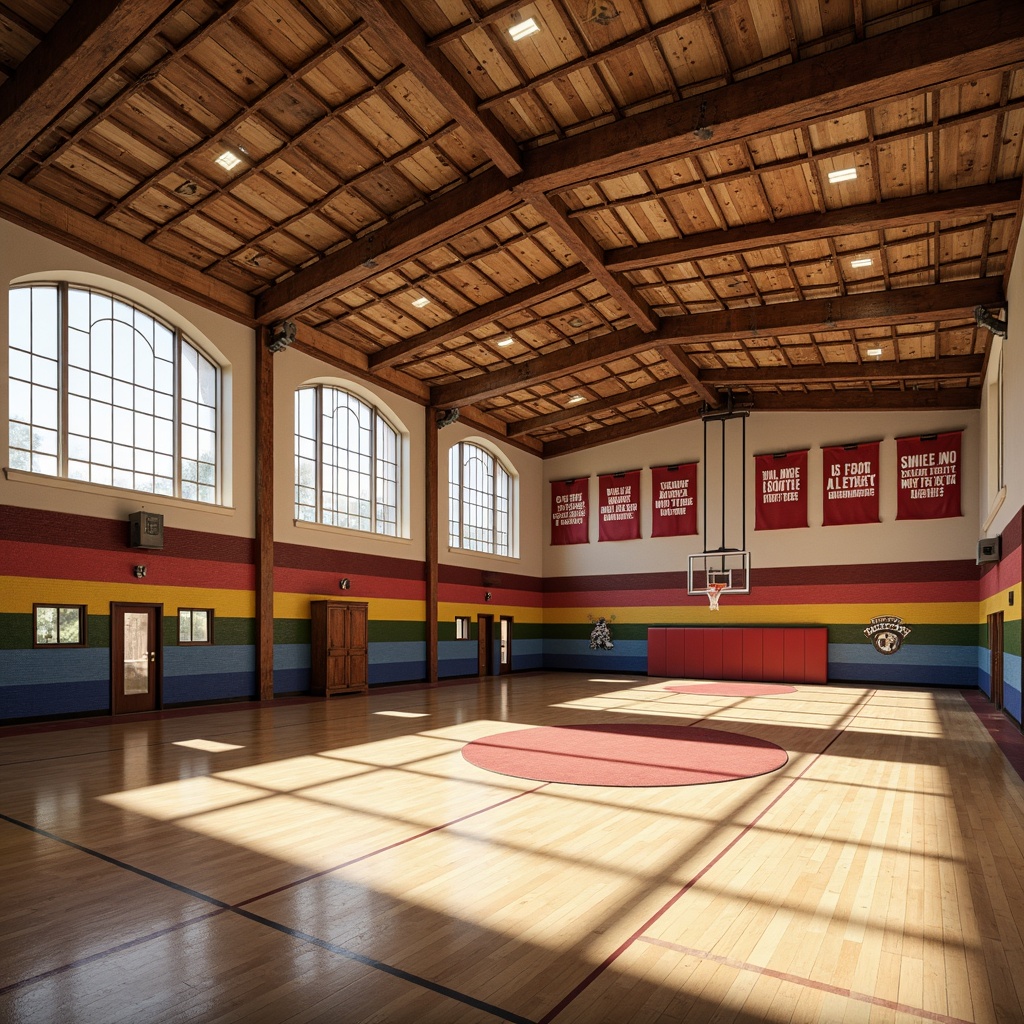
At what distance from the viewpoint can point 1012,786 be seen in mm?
7512

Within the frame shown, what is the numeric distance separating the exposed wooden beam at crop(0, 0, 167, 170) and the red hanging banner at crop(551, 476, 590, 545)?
17344mm

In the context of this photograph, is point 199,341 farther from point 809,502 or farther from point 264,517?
point 809,502

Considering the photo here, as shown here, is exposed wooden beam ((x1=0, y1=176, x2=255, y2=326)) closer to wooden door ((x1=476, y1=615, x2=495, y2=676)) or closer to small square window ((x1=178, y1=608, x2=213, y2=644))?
small square window ((x1=178, y1=608, x2=213, y2=644))

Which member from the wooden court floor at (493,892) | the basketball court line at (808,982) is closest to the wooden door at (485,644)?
the wooden court floor at (493,892)

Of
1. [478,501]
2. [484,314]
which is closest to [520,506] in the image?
[478,501]

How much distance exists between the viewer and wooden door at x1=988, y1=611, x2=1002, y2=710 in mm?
14133

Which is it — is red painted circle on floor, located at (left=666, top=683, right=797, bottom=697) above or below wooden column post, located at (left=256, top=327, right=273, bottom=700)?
below

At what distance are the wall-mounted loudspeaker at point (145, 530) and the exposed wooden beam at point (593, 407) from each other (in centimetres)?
1239

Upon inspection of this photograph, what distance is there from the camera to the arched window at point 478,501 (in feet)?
69.0

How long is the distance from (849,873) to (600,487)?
18.9m

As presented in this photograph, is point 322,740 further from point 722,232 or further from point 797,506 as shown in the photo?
point 797,506

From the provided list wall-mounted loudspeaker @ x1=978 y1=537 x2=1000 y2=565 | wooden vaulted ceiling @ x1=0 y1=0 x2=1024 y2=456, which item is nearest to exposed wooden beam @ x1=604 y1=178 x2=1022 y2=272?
wooden vaulted ceiling @ x1=0 y1=0 x2=1024 y2=456

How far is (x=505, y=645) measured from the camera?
74.7 feet

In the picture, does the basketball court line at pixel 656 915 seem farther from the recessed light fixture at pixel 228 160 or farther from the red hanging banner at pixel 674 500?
the red hanging banner at pixel 674 500
